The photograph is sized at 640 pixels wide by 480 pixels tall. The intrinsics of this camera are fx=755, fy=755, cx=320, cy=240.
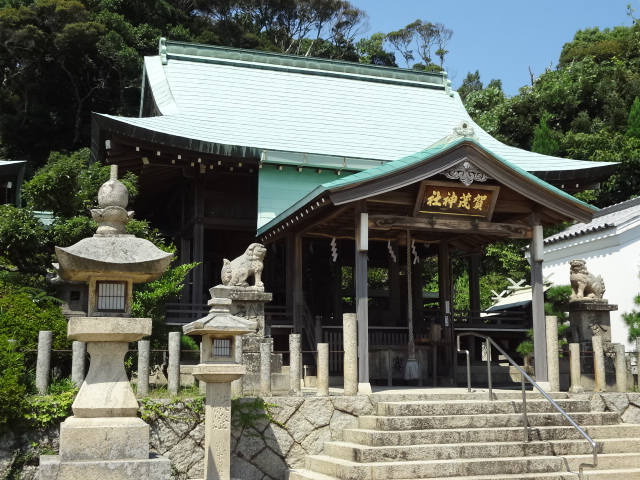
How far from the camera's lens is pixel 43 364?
32.1ft

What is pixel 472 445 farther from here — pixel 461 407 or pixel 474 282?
pixel 474 282

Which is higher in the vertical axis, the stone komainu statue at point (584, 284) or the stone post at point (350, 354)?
the stone komainu statue at point (584, 284)

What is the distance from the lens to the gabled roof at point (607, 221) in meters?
20.2

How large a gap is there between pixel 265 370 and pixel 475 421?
3.04 meters

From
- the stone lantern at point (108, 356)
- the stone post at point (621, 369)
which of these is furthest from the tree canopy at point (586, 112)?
the stone lantern at point (108, 356)

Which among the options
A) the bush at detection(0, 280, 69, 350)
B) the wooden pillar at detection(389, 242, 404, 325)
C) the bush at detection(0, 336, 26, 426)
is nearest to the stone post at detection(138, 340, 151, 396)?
the bush at detection(0, 336, 26, 426)

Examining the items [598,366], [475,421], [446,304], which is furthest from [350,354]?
[446,304]

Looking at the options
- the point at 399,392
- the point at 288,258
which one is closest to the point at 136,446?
the point at 399,392

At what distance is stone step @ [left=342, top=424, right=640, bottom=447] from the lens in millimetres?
9961

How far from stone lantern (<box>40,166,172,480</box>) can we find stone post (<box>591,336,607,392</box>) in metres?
7.92

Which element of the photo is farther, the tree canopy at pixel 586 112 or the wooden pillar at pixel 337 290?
the tree canopy at pixel 586 112

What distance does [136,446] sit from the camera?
716 cm

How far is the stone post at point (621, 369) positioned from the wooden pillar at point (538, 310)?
118 centimetres

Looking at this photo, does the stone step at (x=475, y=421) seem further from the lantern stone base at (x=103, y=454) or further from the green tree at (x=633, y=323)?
the green tree at (x=633, y=323)
